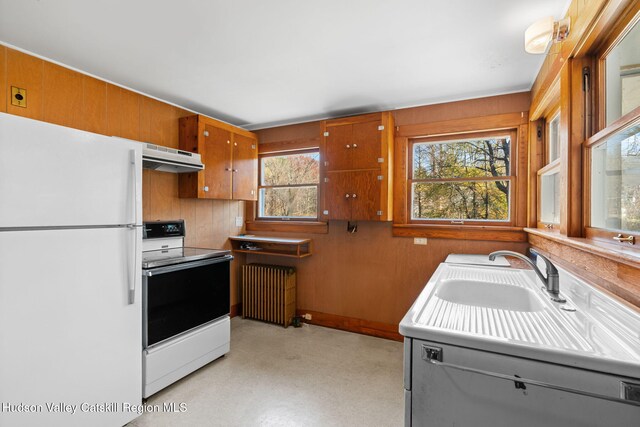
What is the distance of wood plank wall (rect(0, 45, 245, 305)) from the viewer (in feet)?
6.66

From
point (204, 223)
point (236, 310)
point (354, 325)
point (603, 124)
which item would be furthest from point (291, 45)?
point (236, 310)

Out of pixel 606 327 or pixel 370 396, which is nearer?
pixel 606 327

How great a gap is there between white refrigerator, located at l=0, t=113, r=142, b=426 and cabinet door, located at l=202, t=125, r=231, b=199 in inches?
45.4

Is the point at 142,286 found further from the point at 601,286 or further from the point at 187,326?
the point at 601,286

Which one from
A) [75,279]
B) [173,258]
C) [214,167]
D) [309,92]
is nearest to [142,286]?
[173,258]

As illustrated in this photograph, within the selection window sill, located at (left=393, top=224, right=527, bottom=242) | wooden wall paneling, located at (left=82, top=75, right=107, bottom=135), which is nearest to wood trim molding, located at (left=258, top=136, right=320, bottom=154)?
window sill, located at (left=393, top=224, right=527, bottom=242)

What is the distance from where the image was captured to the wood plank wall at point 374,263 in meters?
2.86

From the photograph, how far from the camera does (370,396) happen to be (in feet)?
7.20

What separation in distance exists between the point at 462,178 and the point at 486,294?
1559 mm

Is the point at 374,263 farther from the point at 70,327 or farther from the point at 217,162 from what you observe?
the point at 70,327

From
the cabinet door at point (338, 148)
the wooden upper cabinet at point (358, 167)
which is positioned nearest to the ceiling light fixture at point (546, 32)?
the wooden upper cabinet at point (358, 167)

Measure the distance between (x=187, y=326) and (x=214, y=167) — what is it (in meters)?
1.61

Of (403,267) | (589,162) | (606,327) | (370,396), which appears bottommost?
(370,396)

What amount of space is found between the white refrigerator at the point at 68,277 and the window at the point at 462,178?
2.56m
